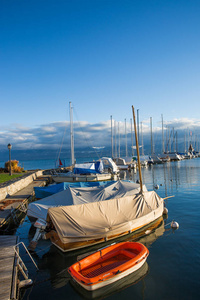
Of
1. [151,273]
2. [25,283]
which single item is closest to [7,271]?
[25,283]

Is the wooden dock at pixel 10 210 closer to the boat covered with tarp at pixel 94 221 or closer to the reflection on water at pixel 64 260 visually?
the reflection on water at pixel 64 260

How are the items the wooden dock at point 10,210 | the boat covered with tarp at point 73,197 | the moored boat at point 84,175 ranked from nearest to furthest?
the boat covered with tarp at point 73,197, the wooden dock at point 10,210, the moored boat at point 84,175

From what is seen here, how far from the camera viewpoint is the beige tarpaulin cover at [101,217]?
1138 cm

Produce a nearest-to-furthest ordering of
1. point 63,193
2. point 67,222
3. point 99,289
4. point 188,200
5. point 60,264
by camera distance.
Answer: point 99,289 < point 60,264 < point 67,222 < point 63,193 < point 188,200

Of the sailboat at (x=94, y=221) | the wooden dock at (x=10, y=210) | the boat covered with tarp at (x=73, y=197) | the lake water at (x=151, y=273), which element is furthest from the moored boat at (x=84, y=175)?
the sailboat at (x=94, y=221)

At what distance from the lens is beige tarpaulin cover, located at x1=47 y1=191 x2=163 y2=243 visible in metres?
11.4

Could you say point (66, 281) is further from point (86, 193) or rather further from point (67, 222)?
point (86, 193)

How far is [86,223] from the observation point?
12.0 m

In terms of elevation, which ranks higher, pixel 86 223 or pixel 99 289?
pixel 86 223

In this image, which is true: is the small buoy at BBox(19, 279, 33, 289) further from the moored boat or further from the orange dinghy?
the moored boat

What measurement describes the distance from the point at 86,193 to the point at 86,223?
4.52m

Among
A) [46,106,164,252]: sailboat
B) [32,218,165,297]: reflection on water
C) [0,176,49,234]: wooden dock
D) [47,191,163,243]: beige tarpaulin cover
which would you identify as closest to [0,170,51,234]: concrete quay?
[0,176,49,234]: wooden dock

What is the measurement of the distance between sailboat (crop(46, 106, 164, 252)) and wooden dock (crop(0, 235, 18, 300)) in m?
2.33

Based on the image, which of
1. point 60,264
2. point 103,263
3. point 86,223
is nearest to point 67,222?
point 86,223
